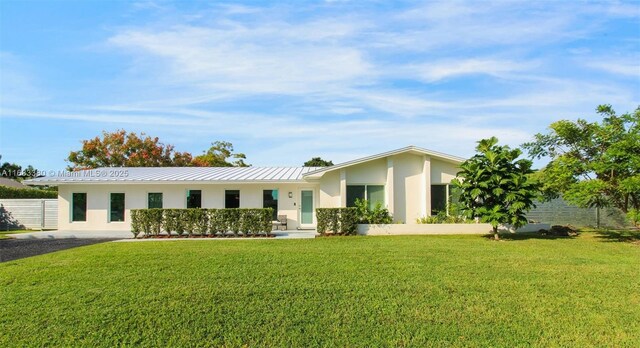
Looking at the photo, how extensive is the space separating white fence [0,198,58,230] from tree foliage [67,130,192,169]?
43.7 feet

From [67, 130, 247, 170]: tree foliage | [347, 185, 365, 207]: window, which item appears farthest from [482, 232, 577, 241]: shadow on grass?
[67, 130, 247, 170]: tree foliage

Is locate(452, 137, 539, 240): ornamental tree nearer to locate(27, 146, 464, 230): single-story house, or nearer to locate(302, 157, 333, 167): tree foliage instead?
locate(27, 146, 464, 230): single-story house

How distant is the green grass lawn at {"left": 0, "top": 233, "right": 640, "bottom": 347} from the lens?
17.3 feet

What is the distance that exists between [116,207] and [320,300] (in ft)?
57.3

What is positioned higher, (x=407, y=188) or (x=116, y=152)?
(x=116, y=152)

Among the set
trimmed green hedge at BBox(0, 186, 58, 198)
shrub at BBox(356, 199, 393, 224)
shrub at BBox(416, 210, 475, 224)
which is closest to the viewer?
shrub at BBox(356, 199, 393, 224)

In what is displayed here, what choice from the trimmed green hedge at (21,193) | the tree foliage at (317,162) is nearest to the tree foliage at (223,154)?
the tree foliage at (317,162)

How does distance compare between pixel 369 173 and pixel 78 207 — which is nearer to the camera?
pixel 369 173

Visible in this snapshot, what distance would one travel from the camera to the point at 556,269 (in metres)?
9.26

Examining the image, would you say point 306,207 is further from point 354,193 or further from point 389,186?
point 389,186

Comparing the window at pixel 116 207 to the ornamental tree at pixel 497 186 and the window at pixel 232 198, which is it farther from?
the ornamental tree at pixel 497 186

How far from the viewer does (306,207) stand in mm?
20328

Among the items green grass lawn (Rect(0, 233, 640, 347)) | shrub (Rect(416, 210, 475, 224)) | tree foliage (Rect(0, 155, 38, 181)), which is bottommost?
green grass lawn (Rect(0, 233, 640, 347))

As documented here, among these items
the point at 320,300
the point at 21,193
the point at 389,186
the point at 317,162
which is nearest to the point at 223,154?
the point at 317,162
